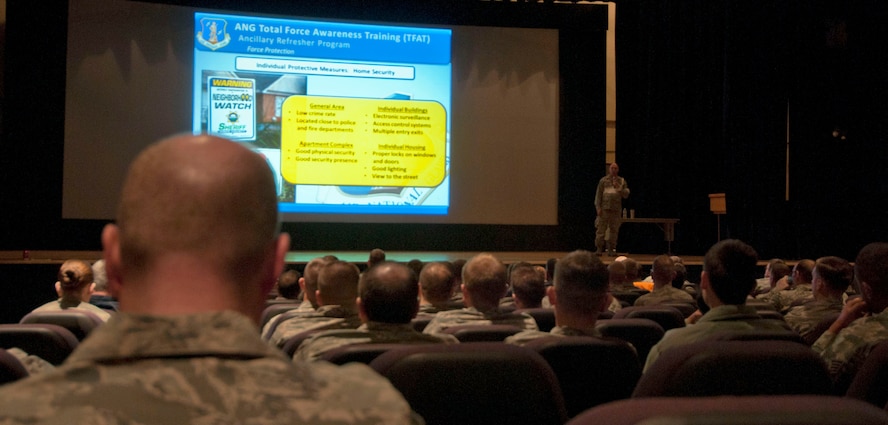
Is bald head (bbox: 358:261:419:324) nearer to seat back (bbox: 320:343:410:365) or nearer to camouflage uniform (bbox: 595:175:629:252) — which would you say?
seat back (bbox: 320:343:410:365)

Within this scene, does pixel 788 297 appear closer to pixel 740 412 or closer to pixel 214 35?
pixel 740 412

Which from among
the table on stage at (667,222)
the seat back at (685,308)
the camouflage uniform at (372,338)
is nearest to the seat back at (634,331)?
the camouflage uniform at (372,338)

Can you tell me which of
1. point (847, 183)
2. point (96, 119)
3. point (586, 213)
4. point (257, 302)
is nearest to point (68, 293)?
point (257, 302)

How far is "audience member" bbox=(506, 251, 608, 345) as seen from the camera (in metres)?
2.47

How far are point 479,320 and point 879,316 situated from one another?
4.21ft

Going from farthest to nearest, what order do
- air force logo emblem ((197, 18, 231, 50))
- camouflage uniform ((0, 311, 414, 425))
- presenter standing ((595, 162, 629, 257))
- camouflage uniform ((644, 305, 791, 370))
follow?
presenter standing ((595, 162, 629, 257)) < air force logo emblem ((197, 18, 231, 50)) < camouflage uniform ((644, 305, 791, 370)) < camouflage uniform ((0, 311, 414, 425))

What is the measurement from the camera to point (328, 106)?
919 centimetres

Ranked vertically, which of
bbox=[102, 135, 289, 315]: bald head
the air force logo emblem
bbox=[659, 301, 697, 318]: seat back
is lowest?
bbox=[659, 301, 697, 318]: seat back

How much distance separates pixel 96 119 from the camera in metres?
9.05

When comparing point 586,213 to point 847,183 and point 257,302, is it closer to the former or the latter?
point 847,183

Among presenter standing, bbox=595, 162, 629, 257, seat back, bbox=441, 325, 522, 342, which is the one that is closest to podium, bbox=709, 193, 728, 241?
presenter standing, bbox=595, 162, 629, 257

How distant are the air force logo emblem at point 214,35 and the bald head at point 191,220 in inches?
347

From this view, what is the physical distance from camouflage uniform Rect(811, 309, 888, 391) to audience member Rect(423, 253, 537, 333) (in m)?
0.96

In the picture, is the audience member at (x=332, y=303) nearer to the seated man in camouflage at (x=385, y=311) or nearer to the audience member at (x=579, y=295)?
the seated man in camouflage at (x=385, y=311)
